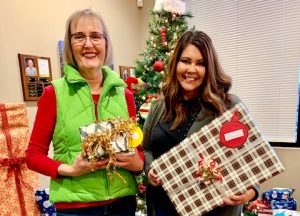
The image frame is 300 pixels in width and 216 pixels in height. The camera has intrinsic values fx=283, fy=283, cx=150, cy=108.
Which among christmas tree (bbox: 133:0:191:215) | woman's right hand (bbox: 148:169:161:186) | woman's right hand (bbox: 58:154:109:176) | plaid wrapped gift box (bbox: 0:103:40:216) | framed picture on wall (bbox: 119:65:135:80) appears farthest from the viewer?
framed picture on wall (bbox: 119:65:135:80)

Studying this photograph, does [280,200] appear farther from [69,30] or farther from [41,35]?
[41,35]

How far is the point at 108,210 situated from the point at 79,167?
0.75 ft

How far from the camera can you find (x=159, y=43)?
2699mm

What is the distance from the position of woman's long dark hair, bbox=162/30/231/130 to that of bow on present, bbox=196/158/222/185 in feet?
0.77

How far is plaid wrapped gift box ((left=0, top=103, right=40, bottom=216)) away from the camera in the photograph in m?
1.83

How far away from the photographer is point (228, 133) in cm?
110

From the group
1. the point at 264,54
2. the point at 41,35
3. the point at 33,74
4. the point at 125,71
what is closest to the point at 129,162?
the point at 33,74

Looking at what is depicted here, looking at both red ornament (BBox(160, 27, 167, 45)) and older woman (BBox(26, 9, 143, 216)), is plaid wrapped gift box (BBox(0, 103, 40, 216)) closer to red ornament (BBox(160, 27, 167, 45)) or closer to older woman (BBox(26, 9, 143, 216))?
older woman (BBox(26, 9, 143, 216))

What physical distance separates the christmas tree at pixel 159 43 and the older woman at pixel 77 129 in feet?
4.84

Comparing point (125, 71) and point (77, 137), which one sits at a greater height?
point (77, 137)

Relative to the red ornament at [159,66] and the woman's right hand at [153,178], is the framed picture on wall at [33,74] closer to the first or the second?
the red ornament at [159,66]

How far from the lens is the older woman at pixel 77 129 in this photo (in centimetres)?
107

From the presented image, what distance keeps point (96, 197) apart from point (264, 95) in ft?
8.02

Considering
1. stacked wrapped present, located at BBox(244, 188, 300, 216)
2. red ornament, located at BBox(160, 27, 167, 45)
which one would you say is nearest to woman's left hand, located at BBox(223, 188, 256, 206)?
stacked wrapped present, located at BBox(244, 188, 300, 216)
